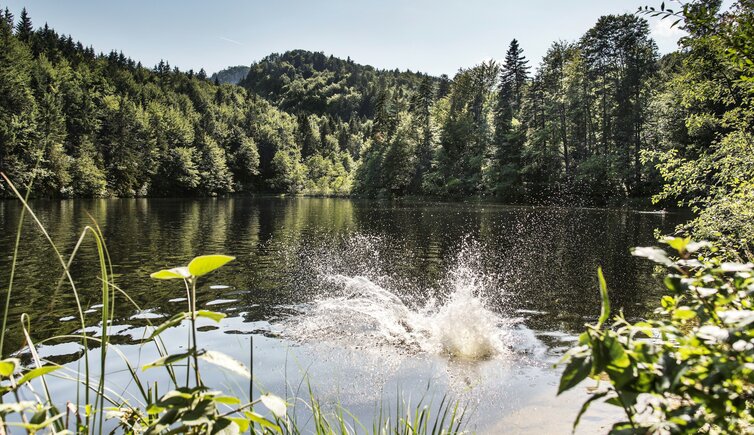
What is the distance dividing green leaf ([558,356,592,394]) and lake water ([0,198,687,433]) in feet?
5.43

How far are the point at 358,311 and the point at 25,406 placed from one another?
1007 centimetres

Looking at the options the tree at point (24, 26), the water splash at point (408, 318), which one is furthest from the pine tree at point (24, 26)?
the water splash at point (408, 318)

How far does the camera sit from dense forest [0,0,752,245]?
41.6 metres

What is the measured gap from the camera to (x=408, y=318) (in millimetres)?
10336

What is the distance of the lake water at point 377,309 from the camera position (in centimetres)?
688

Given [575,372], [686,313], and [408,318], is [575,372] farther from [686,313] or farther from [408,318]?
[408,318]

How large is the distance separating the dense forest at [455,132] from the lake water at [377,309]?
464 centimetres

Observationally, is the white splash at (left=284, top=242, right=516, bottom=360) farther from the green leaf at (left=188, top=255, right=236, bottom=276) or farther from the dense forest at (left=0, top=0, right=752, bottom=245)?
the green leaf at (left=188, top=255, right=236, bottom=276)

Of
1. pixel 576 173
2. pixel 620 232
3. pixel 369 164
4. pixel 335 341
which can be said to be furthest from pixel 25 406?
pixel 369 164

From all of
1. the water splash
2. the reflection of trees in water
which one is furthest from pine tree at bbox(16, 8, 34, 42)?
the water splash

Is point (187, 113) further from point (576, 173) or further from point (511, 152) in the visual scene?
point (576, 173)

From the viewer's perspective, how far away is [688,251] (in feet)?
4.44

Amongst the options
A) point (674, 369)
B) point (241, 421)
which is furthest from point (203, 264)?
point (674, 369)

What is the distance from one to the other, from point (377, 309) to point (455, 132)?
66.6 metres
